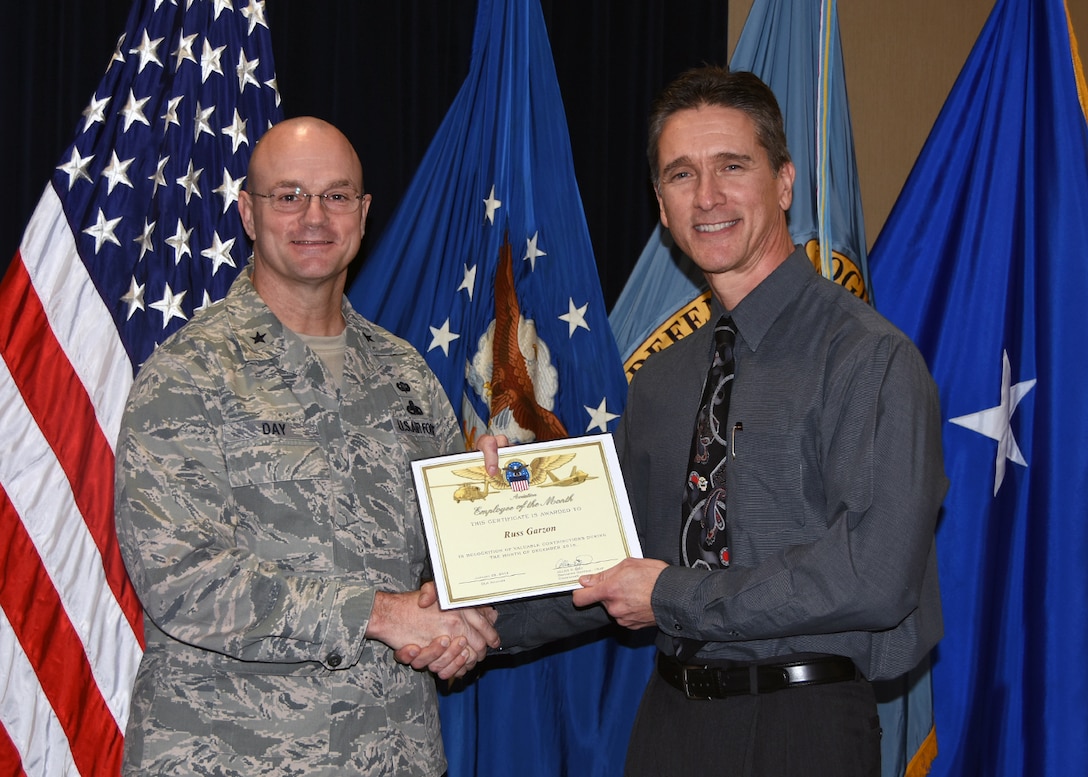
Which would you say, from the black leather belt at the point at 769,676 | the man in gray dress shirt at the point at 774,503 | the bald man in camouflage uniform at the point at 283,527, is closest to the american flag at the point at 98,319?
the bald man in camouflage uniform at the point at 283,527

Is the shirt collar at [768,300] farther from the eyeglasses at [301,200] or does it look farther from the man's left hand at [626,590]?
the eyeglasses at [301,200]

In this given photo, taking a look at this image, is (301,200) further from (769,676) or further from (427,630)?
(769,676)

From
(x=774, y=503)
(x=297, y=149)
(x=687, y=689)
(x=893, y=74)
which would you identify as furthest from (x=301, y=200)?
(x=893, y=74)

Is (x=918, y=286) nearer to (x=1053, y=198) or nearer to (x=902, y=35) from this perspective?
(x=1053, y=198)

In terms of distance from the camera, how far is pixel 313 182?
272 centimetres

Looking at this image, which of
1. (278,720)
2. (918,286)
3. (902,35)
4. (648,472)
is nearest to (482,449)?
(648,472)

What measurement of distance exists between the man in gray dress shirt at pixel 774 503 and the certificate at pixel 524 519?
0.23 feet

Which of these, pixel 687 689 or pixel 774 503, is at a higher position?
pixel 774 503

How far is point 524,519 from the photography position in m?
2.46

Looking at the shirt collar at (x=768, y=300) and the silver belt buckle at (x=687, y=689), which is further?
the shirt collar at (x=768, y=300)

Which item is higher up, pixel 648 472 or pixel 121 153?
pixel 121 153

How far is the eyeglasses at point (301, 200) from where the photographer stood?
2.71 meters

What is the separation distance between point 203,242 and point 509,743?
1981mm

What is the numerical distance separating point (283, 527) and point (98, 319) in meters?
1.08
